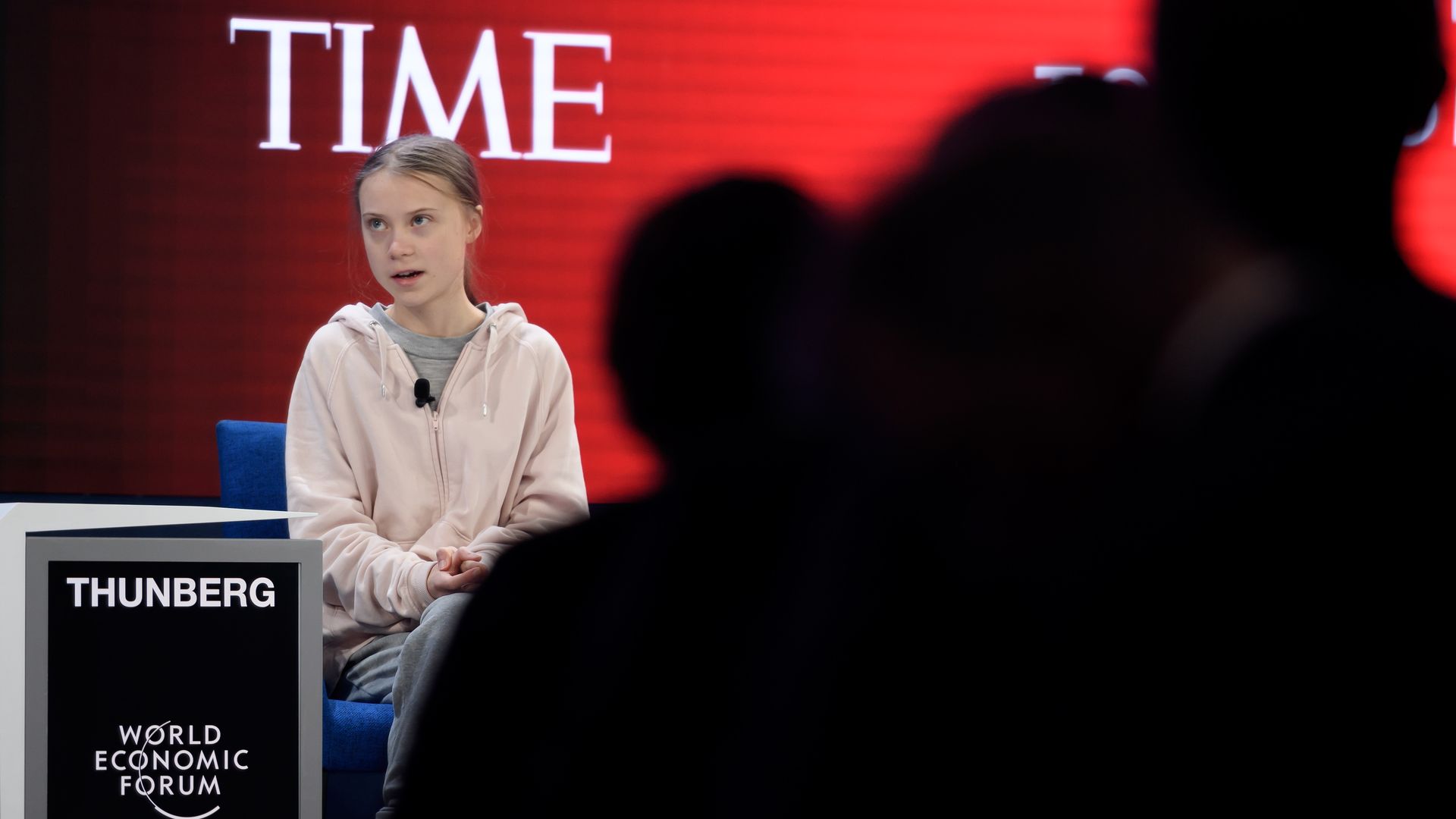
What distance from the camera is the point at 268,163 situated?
2.97m

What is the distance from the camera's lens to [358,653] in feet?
6.84

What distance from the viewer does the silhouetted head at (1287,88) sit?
37 centimetres

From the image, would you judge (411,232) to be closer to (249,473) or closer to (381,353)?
(381,353)

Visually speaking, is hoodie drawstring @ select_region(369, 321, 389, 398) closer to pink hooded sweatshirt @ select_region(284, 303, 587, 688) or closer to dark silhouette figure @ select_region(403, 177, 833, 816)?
pink hooded sweatshirt @ select_region(284, 303, 587, 688)

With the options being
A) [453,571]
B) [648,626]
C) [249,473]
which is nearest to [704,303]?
[648,626]

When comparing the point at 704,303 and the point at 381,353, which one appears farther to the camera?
the point at 381,353

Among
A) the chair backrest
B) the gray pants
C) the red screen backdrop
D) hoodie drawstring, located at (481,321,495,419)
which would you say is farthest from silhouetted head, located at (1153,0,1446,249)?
the red screen backdrop

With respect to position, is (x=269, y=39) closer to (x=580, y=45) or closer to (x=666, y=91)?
(x=580, y=45)

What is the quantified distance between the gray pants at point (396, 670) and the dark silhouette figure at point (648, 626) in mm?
935

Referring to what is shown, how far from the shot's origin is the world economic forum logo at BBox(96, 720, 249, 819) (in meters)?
1.34

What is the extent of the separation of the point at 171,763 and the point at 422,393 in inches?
34.3

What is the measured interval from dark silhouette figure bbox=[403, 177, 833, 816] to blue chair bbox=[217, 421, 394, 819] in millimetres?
1665

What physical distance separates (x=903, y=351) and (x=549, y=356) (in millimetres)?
1925

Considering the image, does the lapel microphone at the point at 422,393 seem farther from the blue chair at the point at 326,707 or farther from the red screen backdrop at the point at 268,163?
the red screen backdrop at the point at 268,163
